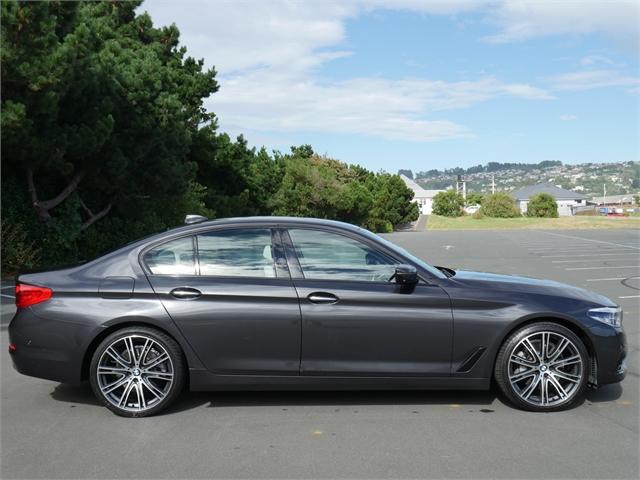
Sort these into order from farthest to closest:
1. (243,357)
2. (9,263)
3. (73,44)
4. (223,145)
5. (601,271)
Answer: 1. (223,145)
2. (601,271)
3. (9,263)
4. (73,44)
5. (243,357)

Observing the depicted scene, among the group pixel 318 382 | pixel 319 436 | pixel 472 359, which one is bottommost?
pixel 319 436

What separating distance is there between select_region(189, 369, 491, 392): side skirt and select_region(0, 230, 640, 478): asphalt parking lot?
0.67ft

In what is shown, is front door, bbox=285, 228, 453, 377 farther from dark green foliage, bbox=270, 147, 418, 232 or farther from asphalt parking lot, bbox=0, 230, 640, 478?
dark green foliage, bbox=270, 147, 418, 232

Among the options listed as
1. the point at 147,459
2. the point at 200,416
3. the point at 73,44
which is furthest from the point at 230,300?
the point at 73,44

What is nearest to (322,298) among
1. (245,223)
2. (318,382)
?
(318,382)

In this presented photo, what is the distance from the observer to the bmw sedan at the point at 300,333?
16.0ft

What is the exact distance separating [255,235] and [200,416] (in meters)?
1.44

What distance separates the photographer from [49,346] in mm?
4922

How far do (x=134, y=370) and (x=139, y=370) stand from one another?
4 centimetres

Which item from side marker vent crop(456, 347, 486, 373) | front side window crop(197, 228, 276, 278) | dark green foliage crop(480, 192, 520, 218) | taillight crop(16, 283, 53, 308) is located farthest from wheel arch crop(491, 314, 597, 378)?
dark green foliage crop(480, 192, 520, 218)

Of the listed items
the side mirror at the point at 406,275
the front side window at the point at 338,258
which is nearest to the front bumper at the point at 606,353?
the side mirror at the point at 406,275

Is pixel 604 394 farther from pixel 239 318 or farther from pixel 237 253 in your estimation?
pixel 237 253

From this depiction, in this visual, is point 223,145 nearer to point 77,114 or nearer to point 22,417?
point 77,114

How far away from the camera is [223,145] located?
31203 millimetres
